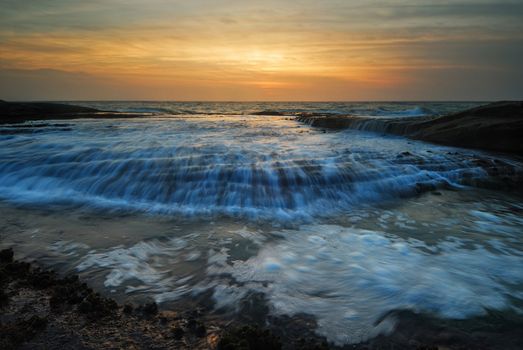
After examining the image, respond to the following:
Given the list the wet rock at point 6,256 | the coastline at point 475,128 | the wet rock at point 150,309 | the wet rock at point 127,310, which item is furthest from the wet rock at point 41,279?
the coastline at point 475,128

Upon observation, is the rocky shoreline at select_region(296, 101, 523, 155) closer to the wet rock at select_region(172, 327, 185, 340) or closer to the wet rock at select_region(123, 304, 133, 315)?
the wet rock at select_region(172, 327, 185, 340)

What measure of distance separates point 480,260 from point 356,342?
225cm

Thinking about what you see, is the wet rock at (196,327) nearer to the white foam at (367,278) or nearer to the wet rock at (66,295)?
the white foam at (367,278)

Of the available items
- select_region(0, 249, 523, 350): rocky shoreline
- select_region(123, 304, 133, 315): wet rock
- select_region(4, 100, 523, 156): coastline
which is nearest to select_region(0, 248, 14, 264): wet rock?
select_region(0, 249, 523, 350): rocky shoreline

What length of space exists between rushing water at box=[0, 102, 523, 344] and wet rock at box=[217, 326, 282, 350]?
0.42 meters

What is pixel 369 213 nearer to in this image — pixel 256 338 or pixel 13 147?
pixel 256 338

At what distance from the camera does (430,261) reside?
12.6 feet

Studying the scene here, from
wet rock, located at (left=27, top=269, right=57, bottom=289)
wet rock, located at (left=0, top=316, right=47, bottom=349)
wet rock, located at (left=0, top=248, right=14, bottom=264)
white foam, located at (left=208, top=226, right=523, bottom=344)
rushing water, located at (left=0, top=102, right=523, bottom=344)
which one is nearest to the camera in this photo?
wet rock, located at (left=0, top=316, right=47, bottom=349)

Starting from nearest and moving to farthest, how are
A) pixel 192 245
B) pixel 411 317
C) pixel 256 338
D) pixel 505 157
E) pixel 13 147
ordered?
pixel 256 338 < pixel 411 317 < pixel 192 245 < pixel 505 157 < pixel 13 147

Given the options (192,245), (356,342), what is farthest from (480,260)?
(192,245)

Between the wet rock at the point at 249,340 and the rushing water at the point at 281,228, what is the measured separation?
0.42 meters

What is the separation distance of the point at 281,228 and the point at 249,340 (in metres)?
2.68

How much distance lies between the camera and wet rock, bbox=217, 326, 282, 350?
228cm

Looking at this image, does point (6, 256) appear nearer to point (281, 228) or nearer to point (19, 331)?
point (19, 331)
